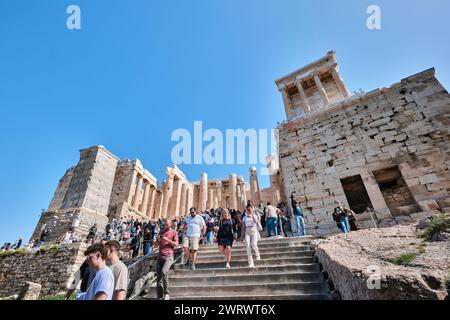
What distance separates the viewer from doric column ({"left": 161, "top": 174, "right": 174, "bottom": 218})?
83.0 ft

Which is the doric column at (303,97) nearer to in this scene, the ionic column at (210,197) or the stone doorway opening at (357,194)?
the stone doorway opening at (357,194)

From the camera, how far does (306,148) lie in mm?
11047

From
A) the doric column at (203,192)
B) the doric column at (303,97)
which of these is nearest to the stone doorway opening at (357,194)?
the doric column at (303,97)

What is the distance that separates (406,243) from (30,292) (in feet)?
34.7

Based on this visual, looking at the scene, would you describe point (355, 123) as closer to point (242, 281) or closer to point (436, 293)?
point (242, 281)

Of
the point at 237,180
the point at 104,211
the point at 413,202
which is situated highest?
the point at 237,180

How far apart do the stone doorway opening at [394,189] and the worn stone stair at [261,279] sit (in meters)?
5.09

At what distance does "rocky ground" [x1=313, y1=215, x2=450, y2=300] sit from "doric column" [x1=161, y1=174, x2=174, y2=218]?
2194 cm

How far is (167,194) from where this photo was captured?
25953 mm

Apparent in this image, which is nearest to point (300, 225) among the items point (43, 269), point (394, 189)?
point (394, 189)

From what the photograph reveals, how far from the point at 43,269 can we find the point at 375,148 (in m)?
16.8

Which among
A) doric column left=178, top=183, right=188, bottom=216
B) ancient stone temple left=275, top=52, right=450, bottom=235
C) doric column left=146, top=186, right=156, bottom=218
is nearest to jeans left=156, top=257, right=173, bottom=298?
ancient stone temple left=275, top=52, right=450, bottom=235

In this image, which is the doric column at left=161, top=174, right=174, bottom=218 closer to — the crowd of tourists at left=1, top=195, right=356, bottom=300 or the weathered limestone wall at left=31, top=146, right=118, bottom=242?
the weathered limestone wall at left=31, top=146, right=118, bottom=242
